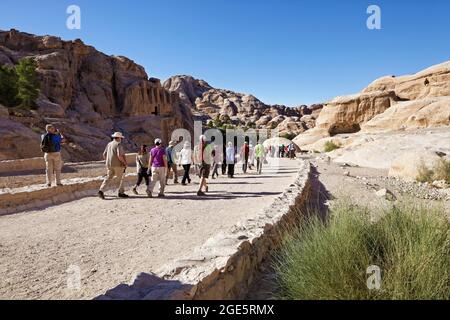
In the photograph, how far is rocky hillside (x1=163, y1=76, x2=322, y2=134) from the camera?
113m

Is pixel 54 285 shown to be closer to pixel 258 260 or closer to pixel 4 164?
pixel 258 260

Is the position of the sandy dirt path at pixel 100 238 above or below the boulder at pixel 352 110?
below

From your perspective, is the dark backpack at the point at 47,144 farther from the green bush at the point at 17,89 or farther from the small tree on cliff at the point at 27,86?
the small tree on cliff at the point at 27,86

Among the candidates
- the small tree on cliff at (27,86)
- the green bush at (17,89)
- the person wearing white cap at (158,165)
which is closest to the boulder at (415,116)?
the person wearing white cap at (158,165)

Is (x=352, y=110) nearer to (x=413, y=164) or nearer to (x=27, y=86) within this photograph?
(x=413, y=164)

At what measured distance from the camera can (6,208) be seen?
8.10 metres

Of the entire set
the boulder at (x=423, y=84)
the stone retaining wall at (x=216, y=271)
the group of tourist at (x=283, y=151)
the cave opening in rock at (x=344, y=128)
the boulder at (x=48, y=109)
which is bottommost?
the stone retaining wall at (x=216, y=271)

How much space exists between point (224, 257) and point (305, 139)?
55.0m

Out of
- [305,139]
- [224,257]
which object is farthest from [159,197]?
[305,139]

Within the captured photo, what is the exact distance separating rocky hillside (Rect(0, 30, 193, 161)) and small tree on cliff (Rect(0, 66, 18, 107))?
2496 millimetres

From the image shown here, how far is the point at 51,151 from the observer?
400 inches

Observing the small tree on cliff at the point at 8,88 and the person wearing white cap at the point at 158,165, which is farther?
the small tree on cliff at the point at 8,88

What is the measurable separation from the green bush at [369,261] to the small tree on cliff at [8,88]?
132 feet

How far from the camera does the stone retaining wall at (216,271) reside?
10.1 ft
